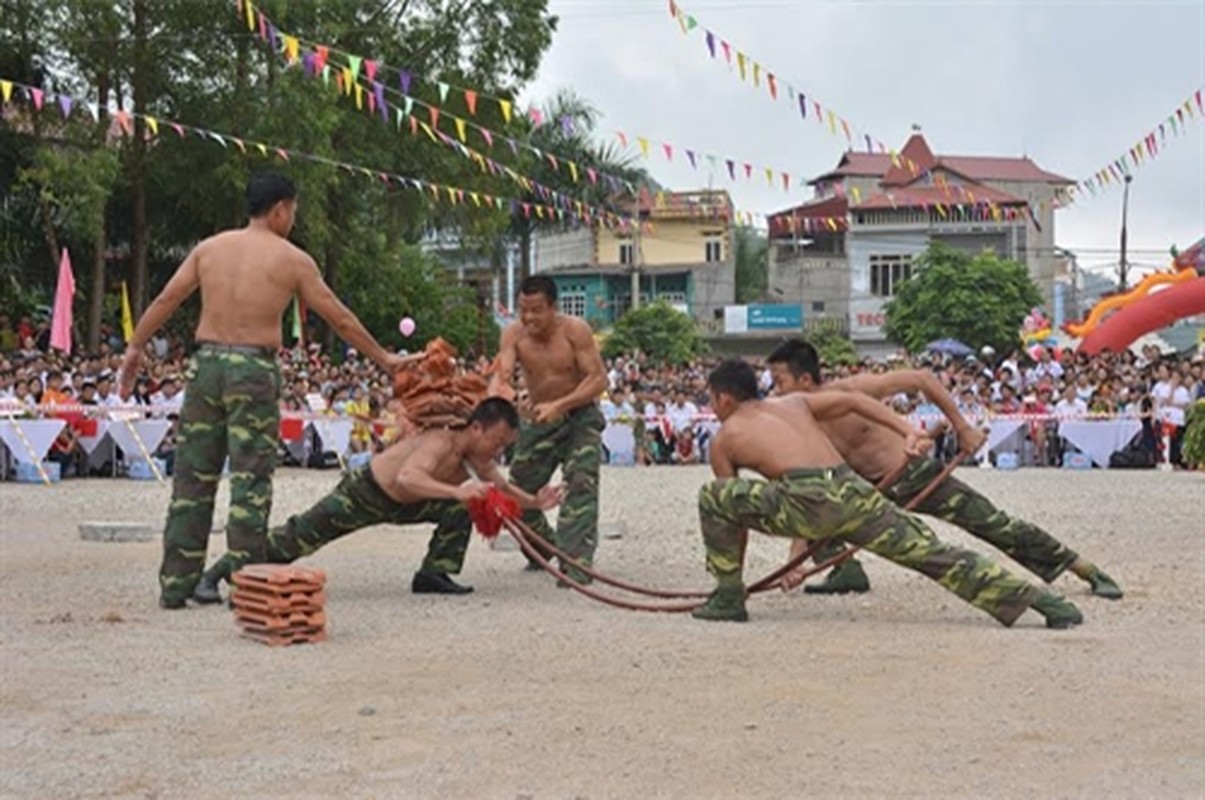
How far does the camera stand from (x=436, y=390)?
7602 mm

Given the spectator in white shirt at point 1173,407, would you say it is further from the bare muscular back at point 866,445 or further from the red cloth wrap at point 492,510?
the red cloth wrap at point 492,510

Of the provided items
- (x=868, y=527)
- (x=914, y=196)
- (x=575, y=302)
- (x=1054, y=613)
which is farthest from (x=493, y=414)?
(x=575, y=302)

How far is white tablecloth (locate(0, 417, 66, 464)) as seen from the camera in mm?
16641

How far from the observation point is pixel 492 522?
284 inches

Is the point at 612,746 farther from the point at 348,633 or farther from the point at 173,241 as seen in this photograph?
the point at 173,241

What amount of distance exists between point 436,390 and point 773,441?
5.56ft

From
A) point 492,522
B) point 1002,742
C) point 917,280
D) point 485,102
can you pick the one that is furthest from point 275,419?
point 917,280

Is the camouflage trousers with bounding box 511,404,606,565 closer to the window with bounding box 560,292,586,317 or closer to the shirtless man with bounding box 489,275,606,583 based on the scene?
the shirtless man with bounding box 489,275,606,583

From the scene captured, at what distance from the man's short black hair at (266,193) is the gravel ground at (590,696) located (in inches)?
75.1

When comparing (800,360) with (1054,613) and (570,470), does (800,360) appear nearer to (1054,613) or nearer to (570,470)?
(570,470)

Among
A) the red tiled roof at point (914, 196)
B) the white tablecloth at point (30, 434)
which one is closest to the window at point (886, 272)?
the red tiled roof at point (914, 196)

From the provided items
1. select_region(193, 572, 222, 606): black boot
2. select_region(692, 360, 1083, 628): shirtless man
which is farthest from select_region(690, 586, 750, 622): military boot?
select_region(193, 572, 222, 606): black boot

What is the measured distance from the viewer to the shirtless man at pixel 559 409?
8.30 meters

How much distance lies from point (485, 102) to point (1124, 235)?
29791 millimetres
